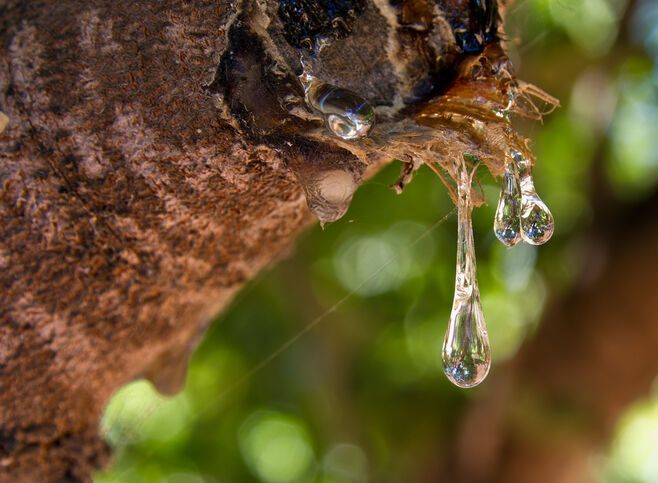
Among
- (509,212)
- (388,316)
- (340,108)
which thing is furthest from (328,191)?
(388,316)

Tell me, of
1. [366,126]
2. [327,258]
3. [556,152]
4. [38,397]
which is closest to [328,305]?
[327,258]

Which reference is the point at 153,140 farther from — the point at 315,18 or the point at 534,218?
the point at 534,218

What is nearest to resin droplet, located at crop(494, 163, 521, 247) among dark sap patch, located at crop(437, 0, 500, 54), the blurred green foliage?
dark sap patch, located at crop(437, 0, 500, 54)

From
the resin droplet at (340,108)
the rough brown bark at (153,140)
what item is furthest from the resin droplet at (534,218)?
the resin droplet at (340,108)

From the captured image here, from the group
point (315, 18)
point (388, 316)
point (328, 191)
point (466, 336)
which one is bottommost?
point (388, 316)

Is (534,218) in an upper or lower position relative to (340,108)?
lower
